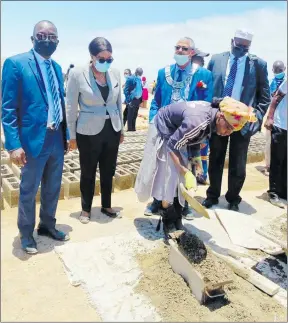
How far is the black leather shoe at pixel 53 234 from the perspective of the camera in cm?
371

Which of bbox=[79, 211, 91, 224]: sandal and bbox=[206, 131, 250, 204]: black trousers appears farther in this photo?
bbox=[206, 131, 250, 204]: black trousers

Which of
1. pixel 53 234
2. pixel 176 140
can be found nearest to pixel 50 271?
pixel 53 234

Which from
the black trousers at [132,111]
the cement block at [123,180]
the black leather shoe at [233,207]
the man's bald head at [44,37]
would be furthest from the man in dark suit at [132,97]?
the man's bald head at [44,37]

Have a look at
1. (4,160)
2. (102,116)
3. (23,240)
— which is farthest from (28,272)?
(4,160)

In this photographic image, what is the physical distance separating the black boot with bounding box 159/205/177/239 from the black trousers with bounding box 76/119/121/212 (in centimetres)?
80

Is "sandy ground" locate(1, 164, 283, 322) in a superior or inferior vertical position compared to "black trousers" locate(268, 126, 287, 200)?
inferior

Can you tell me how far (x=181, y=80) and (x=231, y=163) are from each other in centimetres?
128

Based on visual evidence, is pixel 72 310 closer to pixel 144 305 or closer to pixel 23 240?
pixel 144 305

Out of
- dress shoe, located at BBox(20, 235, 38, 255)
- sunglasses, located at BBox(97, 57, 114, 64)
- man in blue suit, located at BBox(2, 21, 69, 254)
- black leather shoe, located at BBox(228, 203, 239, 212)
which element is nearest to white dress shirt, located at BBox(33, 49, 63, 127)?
man in blue suit, located at BBox(2, 21, 69, 254)

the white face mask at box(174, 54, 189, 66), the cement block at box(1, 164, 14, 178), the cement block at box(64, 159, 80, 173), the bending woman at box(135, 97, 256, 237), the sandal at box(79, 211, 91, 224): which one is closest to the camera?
the bending woman at box(135, 97, 256, 237)

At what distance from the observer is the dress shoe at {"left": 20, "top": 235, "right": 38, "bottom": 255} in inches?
134

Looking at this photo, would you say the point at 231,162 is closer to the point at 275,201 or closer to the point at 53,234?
the point at 275,201

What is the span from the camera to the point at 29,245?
3439 mm

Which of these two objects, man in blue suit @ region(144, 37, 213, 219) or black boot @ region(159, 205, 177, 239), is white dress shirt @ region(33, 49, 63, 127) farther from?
black boot @ region(159, 205, 177, 239)
